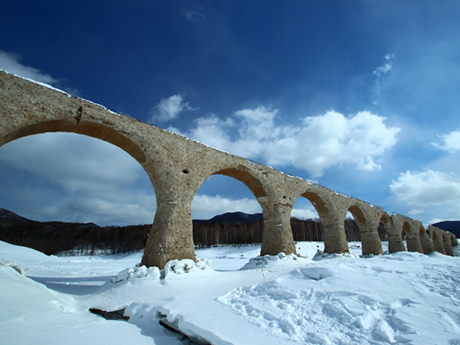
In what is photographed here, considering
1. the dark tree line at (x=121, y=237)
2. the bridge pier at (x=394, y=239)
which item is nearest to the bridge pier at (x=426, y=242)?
the bridge pier at (x=394, y=239)

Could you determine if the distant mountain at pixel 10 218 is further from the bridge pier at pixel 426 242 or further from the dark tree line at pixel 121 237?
the bridge pier at pixel 426 242

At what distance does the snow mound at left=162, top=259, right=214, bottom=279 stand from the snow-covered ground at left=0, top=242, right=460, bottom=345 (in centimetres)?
8

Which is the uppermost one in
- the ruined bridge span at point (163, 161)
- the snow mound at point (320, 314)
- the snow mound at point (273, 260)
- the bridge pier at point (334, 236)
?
the ruined bridge span at point (163, 161)

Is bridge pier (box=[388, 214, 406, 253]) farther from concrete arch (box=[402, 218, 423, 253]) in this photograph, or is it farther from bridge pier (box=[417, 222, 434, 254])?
bridge pier (box=[417, 222, 434, 254])

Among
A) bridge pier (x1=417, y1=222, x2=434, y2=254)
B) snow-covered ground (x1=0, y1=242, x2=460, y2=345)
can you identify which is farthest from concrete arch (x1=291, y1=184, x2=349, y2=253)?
bridge pier (x1=417, y1=222, x2=434, y2=254)

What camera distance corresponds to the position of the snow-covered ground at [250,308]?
8.05 feet

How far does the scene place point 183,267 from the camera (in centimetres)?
527

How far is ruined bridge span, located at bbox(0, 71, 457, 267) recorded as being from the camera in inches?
192

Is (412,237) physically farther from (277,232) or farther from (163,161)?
(163,161)

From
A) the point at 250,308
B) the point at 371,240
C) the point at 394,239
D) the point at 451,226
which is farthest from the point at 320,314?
the point at 451,226

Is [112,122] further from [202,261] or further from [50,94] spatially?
[202,261]

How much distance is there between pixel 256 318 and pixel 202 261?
2.86 metres

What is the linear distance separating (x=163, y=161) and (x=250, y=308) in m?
4.10

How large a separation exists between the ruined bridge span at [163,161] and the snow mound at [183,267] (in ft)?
1.01
